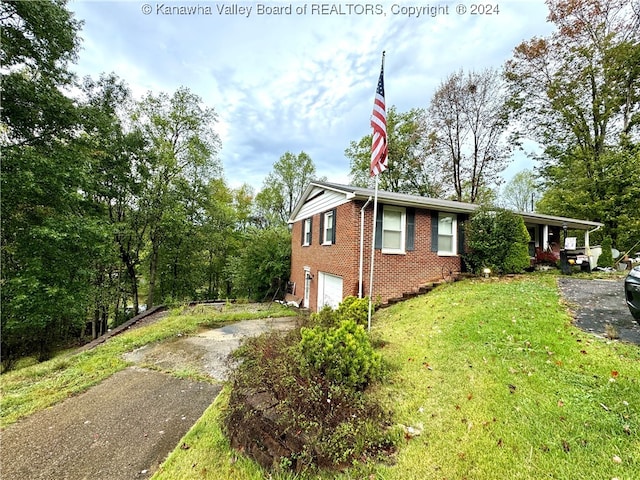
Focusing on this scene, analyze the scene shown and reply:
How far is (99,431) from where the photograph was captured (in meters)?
3.23

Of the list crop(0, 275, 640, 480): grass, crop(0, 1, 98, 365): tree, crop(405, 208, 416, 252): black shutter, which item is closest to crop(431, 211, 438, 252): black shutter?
crop(405, 208, 416, 252): black shutter

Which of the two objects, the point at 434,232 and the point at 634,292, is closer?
the point at 634,292

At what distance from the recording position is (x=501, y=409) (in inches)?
105

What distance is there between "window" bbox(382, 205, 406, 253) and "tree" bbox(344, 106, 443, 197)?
13.8 meters

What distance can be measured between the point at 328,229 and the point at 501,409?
7798 millimetres

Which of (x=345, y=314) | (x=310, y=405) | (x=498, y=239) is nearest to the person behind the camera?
(x=310, y=405)

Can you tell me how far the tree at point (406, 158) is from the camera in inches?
842

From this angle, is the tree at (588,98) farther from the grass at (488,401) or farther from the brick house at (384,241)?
the grass at (488,401)

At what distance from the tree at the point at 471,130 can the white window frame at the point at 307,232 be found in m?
13.8

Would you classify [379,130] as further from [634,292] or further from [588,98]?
[588,98]

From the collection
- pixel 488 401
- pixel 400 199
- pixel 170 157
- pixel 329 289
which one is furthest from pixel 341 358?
pixel 170 157

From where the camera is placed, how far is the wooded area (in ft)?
27.1

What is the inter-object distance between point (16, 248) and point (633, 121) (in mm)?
27174

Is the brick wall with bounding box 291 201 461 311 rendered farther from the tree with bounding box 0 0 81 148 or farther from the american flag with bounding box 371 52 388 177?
the tree with bounding box 0 0 81 148
